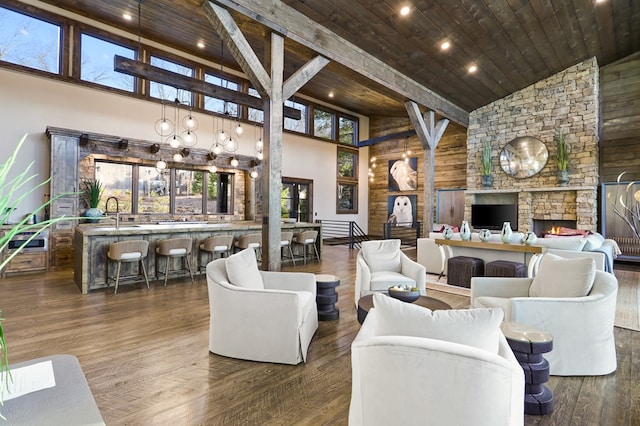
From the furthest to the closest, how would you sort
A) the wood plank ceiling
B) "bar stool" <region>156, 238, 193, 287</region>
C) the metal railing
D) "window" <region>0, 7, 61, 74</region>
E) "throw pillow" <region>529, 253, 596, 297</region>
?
the metal railing < "window" <region>0, 7, 61, 74</region> < "bar stool" <region>156, 238, 193, 287</region> < the wood plank ceiling < "throw pillow" <region>529, 253, 596, 297</region>

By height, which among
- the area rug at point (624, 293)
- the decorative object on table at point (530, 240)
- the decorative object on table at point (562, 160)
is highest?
the decorative object on table at point (562, 160)

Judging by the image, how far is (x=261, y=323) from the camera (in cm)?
286

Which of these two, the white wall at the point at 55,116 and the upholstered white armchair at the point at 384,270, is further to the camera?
the white wall at the point at 55,116

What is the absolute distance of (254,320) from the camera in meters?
2.87

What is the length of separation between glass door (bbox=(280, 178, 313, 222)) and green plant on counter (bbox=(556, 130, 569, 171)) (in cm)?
703

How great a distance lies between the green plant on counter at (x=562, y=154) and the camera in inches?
332

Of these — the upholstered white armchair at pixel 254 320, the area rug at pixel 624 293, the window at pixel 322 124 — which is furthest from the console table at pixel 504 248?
the window at pixel 322 124

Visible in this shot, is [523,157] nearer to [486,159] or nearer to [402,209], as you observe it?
[486,159]

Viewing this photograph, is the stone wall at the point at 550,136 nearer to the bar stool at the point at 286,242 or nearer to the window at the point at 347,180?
the window at the point at 347,180

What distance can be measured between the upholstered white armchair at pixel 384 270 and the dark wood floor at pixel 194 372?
1.43 feet

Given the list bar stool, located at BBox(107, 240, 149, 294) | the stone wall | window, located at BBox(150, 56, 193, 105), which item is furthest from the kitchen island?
the stone wall

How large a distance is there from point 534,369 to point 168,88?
29.6 ft

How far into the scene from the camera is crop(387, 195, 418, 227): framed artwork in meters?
12.4

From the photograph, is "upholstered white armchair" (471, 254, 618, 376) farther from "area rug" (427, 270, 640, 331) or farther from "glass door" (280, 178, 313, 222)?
"glass door" (280, 178, 313, 222)
